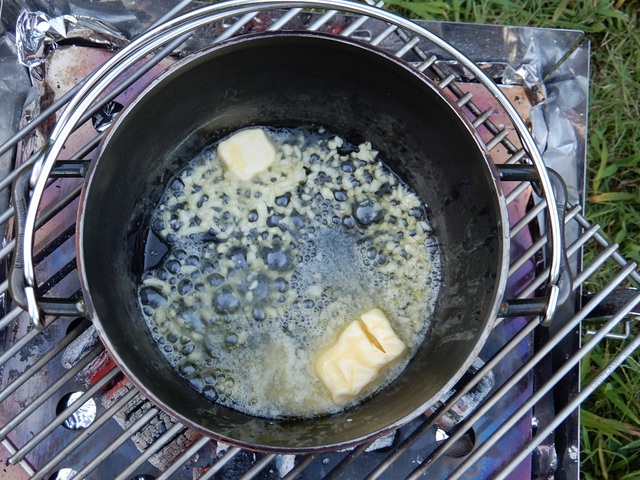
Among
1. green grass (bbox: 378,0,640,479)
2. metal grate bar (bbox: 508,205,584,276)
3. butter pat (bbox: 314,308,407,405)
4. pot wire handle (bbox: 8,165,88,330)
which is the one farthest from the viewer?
green grass (bbox: 378,0,640,479)

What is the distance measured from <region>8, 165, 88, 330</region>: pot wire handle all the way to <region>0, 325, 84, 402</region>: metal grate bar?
19cm

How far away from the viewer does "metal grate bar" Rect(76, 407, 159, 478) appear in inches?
35.3

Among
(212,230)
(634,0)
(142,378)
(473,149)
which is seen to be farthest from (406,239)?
(634,0)

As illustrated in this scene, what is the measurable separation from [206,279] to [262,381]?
0.62ft

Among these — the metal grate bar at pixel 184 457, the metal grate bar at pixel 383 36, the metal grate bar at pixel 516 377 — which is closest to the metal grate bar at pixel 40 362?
the metal grate bar at pixel 184 457

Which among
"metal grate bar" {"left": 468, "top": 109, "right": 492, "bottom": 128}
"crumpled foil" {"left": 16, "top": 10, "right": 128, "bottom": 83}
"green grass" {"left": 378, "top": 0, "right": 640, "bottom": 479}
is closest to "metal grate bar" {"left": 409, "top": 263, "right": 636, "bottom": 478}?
"green grass" {"left": 378, "top": 0, "right": 640, "bottom": 479}

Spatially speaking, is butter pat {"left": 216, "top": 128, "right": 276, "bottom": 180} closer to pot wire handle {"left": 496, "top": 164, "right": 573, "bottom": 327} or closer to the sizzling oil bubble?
the sizzling oil bubble

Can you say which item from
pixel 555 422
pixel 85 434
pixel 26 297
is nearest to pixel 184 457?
pixel 85 434

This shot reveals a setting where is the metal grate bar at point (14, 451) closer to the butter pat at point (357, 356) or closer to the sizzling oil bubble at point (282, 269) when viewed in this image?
the sizzling oil bubble at point (282, 269)

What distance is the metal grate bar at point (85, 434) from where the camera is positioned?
0.91m

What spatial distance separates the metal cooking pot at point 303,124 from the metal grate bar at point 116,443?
86 millimetres

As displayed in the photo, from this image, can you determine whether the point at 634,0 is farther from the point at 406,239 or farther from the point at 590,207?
the point at 406,239

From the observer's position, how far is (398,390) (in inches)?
35.9

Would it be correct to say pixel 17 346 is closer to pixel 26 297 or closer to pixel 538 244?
pixel 26 297
